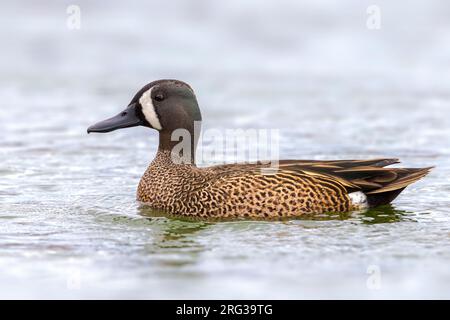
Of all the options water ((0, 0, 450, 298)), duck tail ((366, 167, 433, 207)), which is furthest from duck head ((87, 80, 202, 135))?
duck tail ((366, 167, 433, 207))

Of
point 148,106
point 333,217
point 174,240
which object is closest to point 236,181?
point 333,217

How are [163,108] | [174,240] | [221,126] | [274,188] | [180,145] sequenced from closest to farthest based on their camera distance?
[174,240] < [274,188] < [163,108] < [180,145] < [221,126]

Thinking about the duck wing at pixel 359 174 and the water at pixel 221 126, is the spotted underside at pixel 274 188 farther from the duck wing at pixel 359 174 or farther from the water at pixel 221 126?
the water at pixel 221 126

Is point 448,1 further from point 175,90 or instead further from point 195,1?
point 175,90

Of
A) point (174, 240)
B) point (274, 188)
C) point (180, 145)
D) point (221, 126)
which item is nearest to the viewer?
point (174, 240)

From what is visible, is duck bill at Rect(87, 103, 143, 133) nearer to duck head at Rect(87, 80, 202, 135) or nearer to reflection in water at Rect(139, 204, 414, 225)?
duck head at Rect(87, 80, 202, 135)

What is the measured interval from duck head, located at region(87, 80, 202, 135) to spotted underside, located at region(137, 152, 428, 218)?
0.57m

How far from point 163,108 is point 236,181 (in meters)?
1.26

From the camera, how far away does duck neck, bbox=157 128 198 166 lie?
1126 cm

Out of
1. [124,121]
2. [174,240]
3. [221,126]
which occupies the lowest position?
[174,240]

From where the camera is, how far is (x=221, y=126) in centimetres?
1587

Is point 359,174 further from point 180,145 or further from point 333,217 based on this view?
point 180,145

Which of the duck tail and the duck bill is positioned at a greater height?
the duck bill

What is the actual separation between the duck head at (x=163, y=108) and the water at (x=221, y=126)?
86 centimetres
